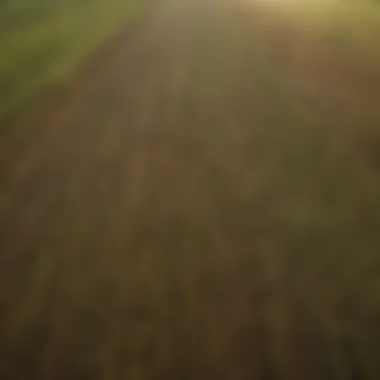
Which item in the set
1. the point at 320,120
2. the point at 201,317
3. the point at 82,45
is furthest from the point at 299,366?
the point at 82,45

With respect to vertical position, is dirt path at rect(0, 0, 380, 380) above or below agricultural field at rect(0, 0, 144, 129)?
below

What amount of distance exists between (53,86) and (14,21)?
350mm

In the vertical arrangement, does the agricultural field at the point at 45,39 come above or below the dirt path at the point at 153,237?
above

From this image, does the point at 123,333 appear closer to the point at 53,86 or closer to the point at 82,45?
the point at 53,86

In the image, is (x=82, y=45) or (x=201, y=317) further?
(x=82, y=45)

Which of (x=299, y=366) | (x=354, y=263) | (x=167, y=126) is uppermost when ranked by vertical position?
(x=167, y=126)

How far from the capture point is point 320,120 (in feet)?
3.13

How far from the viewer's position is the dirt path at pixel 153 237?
59 centimetres

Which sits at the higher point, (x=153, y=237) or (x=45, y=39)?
(x=45, y=39)

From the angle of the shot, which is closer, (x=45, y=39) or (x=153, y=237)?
(x=153, y=237)

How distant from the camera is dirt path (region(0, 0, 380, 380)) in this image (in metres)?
0.59

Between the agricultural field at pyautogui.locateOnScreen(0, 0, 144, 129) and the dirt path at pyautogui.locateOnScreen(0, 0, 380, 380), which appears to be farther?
the agricultural field at pyautogui.locateOnScreen(0, 0, 144, 129)

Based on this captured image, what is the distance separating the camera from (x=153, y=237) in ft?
2.39

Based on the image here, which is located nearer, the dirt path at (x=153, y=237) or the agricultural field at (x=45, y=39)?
the dirt path at (x=153, y=237)
